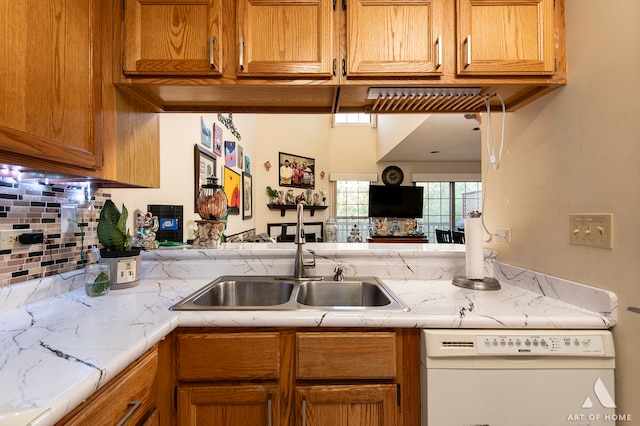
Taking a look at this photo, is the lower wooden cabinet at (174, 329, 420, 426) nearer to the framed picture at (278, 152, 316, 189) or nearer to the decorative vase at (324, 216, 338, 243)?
the framed picture at (278, 152, 316, 189)

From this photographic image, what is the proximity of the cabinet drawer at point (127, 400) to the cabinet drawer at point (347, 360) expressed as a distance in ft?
1.48

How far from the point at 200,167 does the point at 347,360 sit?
203cm

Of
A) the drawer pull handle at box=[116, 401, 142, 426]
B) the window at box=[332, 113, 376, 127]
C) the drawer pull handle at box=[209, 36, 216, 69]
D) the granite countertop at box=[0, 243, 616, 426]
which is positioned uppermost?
the window at box=[332, 113, 376, 127]

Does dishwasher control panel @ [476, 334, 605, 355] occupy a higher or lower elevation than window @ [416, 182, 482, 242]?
lower

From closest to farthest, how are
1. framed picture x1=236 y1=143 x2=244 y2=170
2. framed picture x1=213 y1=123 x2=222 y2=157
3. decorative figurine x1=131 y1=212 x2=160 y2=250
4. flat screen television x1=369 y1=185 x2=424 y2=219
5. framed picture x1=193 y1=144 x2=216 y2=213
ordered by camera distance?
decorative figurine x1=131 y1=212 x2=160 y2=250
framed picture x1=193 y1=144 x2=216 y2=213
framed picture x1=213 y1=123 x2=222 y2=157
framed picture x1=236 y1=143 x2=244 y2=170
flat screen television x1=369 y1=185 x2=424 y2=219

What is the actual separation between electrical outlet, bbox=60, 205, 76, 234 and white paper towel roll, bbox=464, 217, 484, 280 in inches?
71.0

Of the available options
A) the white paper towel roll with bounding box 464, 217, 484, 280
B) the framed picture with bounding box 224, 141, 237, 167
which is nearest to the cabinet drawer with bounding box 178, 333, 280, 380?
the white paper towel roll with bounding box 464, 217, 484, 280

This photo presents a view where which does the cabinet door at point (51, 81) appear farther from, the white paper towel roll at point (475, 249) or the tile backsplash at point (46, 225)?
the white paper towel roll at point (475, 249)

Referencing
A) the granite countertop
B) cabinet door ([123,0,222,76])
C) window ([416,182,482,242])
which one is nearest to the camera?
the granite countertop

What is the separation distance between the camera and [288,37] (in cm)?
118

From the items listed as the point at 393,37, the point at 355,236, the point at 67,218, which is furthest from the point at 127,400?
the point at 355,236

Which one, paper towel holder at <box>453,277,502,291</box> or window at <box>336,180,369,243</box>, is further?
window at <box>336,180,369,243</box>

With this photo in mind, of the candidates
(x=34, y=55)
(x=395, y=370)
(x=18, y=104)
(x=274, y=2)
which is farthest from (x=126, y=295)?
(x=274, y=2)

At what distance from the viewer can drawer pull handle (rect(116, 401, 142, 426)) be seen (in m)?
0.74
